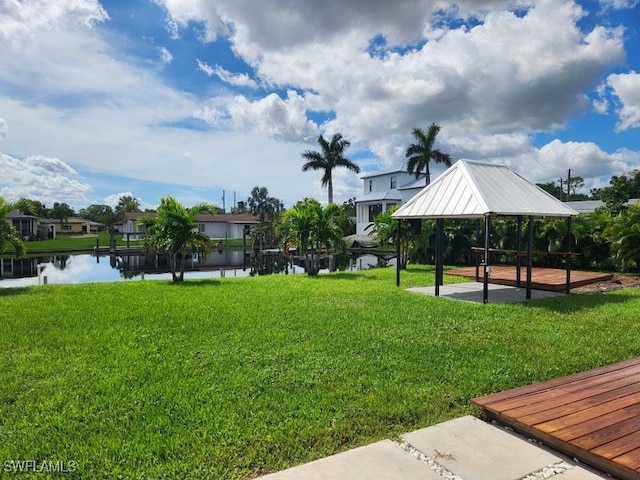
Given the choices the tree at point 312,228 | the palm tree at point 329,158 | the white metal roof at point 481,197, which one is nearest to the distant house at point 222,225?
the palm tree at point 329,158

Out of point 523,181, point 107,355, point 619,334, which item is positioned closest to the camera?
point 107,355

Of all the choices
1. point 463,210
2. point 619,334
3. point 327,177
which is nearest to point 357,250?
point 327,177

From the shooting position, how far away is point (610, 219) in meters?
13.8

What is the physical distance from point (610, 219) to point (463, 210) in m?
7.97

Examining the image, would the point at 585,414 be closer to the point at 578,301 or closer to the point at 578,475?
the point at 578,475

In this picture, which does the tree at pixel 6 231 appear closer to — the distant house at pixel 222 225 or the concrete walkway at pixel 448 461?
the concrete walkway at pixel 448 461

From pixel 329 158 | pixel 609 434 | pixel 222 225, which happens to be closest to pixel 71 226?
pixel 222 225

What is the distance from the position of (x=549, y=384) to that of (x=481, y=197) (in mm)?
5523

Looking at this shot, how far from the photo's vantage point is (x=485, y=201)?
8938mm

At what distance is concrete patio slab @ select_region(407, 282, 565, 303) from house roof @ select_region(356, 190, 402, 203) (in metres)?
25.4

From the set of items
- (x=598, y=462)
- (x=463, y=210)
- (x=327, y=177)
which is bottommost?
(x=598, y=462)

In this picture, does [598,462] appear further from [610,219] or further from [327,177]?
[327,177]

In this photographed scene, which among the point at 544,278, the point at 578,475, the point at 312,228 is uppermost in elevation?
the point at 312,228

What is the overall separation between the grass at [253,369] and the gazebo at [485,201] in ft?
6.34
